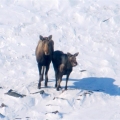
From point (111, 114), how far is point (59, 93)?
8.32ft

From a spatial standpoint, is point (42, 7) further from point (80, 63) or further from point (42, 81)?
point (42, 81)

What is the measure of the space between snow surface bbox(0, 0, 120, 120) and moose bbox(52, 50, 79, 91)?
614 millimetres

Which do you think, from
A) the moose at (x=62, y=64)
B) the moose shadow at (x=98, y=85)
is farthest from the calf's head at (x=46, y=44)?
the moose shadow at (x=98, y=85)

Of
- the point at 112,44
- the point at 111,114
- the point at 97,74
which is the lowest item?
the point at 111,114

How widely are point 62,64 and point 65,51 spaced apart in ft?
13.3

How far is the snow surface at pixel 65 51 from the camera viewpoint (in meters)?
15.0

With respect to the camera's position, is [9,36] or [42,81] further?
[9,36]

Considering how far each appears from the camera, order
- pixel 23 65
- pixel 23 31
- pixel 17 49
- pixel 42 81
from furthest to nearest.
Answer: pixel 23 31 < pixel 17 49 < pixel 23 65 < pixel 42 81

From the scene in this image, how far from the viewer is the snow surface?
49.3 ft

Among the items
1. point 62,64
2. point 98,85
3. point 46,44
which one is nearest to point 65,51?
point 98,85

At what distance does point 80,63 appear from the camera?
19.1 m

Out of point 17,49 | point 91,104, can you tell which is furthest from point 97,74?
point 17,49

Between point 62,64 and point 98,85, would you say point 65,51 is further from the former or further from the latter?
point 62,64

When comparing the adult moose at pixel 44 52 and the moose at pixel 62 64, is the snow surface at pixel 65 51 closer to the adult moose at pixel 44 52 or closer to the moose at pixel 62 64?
the moose at pixel 62 64
